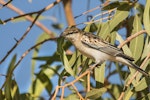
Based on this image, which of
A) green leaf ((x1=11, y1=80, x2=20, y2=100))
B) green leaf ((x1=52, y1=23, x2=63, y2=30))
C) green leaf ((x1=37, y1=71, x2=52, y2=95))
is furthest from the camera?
green leaf ((x1=52, y1=23, x2=63, y2=30))

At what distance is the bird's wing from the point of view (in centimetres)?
206

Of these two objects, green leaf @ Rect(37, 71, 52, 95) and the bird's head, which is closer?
the bird's head

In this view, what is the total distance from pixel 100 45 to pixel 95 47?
2 centimetres

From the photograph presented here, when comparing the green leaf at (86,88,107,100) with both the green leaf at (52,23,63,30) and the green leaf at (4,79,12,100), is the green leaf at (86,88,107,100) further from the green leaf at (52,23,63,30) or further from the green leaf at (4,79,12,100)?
the green leaf at (52,23,63,30)

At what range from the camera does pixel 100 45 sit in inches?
82.5

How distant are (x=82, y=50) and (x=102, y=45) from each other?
0.27ft

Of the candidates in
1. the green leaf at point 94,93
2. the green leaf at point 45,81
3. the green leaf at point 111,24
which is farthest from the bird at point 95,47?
the green leaf at point 45,81

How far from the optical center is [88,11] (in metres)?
2.11

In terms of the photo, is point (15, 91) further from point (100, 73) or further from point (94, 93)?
point (94, 93)

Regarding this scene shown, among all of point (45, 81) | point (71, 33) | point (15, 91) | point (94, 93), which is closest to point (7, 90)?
point (15, 91)

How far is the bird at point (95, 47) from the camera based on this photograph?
6.74 ft

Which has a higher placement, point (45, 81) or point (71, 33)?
point (71, 33)

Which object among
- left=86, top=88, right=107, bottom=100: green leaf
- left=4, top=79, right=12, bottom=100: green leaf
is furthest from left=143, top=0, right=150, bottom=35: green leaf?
left=4, top=79, right=12, bottom=100: green leaf

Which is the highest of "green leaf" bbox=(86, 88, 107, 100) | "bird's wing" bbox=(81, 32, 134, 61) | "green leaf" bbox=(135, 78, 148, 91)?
"bird's wing" bbox=(81, 32, 134, 61)
